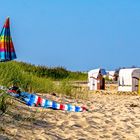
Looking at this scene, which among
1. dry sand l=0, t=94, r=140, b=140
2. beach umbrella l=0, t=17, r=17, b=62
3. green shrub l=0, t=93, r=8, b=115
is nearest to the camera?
dry sand l=0, t=94, r=140, b=140

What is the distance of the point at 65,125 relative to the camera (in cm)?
757

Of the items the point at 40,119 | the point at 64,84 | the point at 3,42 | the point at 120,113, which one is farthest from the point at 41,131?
the point at 64,84

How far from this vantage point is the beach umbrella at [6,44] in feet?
34.4

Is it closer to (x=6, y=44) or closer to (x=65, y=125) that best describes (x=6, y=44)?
(x=6, y=44)

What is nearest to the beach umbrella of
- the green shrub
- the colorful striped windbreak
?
the colorful striped windbreak

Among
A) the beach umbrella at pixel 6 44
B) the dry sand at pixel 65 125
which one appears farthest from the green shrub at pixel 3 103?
the beach umbrella at pixel 6 44

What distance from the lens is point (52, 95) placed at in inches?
448

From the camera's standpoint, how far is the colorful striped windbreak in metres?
10.5

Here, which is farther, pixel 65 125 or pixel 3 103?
pixel 65 125

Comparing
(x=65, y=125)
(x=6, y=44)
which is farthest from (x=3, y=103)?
(x=6, y=44)

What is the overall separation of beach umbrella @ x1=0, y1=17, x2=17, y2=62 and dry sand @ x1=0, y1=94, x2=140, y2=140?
208 centimetres

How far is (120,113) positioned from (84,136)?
285 centimetres

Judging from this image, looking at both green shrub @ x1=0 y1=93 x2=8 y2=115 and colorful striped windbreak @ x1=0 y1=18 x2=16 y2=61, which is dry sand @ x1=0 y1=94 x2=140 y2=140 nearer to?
green shrub @ x1=0 y1=93 x2=8 y2=115

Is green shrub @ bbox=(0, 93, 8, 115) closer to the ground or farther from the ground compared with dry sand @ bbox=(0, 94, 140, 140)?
farther from the ground
